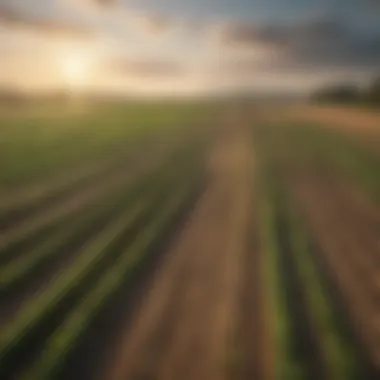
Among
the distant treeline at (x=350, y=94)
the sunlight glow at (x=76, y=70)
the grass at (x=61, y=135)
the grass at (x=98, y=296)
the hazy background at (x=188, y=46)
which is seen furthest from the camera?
the distant treeline at (x=350, y=94)

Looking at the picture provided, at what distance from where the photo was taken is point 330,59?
166 inches

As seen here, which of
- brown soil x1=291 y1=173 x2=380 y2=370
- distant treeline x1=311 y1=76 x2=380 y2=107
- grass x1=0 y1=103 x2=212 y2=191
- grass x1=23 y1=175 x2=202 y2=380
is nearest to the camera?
grass x1=23 y1=175 x2=202 y2=380

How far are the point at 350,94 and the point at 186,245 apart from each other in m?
2.22

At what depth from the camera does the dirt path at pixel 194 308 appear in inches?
108

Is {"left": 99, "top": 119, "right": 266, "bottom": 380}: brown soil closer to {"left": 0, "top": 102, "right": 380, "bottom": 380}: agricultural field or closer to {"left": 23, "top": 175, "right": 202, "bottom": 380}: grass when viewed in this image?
{"left": 0, "top": 102, "right": 380, "bottom": 380}: agricultural field

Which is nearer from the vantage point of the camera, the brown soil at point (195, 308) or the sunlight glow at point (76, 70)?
the brown soil at point (195, 308)

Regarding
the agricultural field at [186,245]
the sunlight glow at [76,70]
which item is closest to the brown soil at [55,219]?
the agricultural field at [186,245]

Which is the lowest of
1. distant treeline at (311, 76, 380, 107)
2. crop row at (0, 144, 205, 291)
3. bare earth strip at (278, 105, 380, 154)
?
crop row at (0, 144, 205, 291)

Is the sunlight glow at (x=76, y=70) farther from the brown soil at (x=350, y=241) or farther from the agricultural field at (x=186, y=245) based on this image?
the brown soil at (x=350, y=241)

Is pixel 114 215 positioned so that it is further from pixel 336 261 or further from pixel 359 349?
pixel 359 349

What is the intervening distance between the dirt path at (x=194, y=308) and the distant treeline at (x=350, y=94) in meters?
1.40

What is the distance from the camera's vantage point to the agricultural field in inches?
111

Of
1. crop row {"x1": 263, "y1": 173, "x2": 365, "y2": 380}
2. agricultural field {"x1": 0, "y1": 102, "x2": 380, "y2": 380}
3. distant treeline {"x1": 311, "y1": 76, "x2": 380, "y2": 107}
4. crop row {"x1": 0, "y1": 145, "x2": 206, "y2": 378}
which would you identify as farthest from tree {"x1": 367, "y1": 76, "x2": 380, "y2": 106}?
crop row {"x1": 0, "y1": 145, "x2": 206, "y2": 378}

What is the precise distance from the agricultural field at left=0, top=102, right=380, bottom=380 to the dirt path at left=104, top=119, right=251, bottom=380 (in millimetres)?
12
